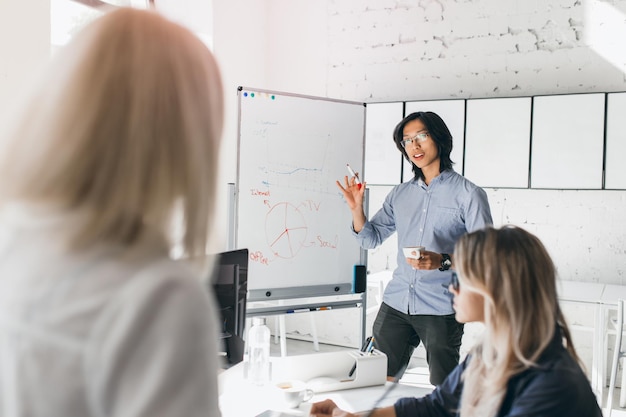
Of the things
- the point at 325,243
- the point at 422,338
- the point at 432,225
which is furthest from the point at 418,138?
the point at 422,338

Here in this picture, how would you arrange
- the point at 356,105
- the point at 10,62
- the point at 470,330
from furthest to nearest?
the point at 470,330
the point at 356,105
the point at 10,62

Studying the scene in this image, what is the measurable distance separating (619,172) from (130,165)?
3892 millimetres

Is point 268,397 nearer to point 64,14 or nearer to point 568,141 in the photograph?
point 64,14

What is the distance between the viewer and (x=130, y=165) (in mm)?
496

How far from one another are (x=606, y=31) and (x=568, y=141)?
837 mm

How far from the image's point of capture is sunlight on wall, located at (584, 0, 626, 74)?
393 cm

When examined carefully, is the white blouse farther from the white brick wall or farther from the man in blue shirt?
the white brick wall

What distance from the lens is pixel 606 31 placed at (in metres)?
3.97

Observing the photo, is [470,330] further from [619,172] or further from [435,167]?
[435,167]

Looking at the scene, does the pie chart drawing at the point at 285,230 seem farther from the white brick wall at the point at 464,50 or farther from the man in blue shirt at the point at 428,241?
the white brick wall at the point at 464,50

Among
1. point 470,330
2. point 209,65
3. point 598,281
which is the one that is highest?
point 209,65

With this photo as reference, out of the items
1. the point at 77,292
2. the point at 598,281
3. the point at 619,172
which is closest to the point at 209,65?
the point at 77,292

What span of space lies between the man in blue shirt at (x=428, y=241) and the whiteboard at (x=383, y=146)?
63.7 inches

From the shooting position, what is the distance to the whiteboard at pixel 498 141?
13.0 ft
